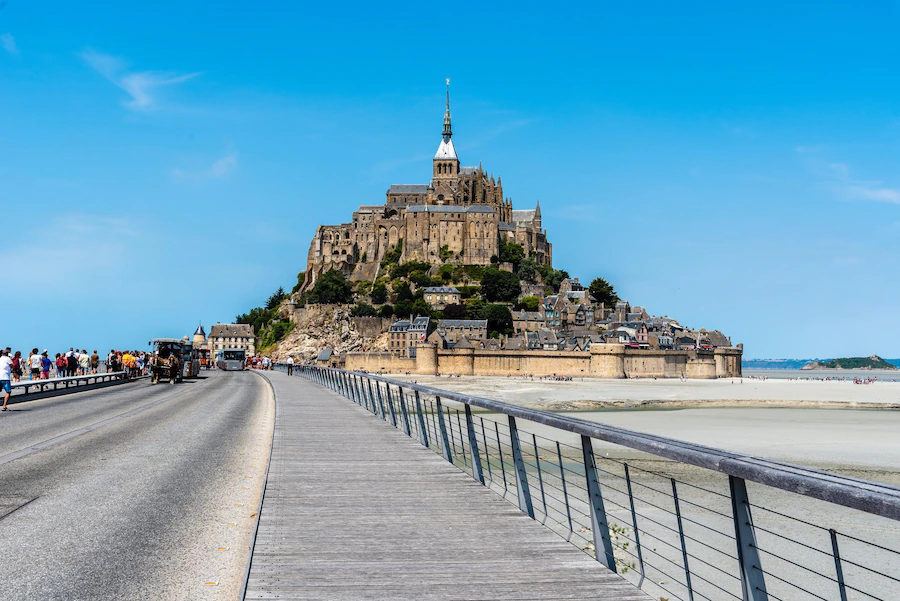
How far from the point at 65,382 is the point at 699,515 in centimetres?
2823

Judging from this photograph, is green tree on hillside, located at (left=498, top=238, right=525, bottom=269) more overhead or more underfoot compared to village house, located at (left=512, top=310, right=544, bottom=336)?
more overhead

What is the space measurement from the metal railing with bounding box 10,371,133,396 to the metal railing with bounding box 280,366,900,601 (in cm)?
1160

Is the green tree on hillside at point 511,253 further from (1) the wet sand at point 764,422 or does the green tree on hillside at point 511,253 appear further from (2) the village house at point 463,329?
(1) the wet sand at point 764,422

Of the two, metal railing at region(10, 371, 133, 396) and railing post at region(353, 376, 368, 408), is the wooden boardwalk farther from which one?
metal railing at region(10, 371, 133, 396)

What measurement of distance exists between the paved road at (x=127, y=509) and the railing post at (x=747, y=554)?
307 centimetres

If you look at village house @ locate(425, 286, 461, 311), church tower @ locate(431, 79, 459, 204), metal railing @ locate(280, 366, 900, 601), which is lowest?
metal railing @ locate(280, 366, 900, 601)

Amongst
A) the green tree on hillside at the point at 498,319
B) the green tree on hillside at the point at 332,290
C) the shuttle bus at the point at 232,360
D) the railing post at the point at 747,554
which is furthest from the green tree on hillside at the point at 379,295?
the railing post at the point at 747,554

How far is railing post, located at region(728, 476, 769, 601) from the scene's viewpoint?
4.00 meters

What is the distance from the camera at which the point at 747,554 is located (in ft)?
13.3

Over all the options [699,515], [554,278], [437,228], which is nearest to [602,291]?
[554,278]

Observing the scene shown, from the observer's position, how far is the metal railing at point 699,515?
3.99 m

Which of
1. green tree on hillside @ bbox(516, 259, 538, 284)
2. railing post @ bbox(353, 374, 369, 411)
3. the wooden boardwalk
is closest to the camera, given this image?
the wooden boardwalk

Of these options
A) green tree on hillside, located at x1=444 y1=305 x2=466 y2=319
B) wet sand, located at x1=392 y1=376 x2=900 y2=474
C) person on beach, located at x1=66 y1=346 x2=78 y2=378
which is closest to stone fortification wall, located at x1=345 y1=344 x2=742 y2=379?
green tree on hillside, located at x1=444 y1=305 x2=466 y2=319

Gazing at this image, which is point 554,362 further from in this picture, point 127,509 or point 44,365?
point 127,509
